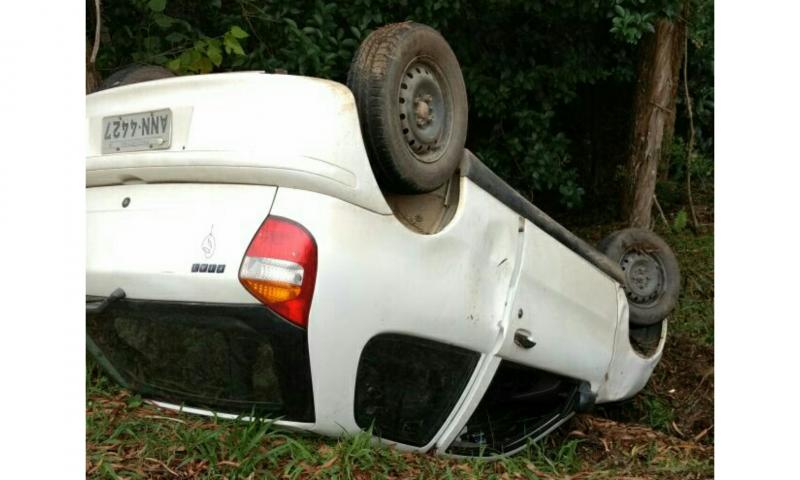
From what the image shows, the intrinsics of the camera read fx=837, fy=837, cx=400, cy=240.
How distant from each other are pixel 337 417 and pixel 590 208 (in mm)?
6851

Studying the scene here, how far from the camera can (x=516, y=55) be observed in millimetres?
7656

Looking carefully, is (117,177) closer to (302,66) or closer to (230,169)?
(230,169)

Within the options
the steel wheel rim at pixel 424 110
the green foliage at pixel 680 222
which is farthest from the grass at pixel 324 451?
the green foliage at pixel 680 222

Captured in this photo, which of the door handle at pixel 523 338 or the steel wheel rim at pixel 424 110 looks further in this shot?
the door handle at pixel 523 338

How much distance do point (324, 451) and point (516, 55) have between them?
538cm

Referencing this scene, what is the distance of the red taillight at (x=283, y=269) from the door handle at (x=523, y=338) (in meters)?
1.25

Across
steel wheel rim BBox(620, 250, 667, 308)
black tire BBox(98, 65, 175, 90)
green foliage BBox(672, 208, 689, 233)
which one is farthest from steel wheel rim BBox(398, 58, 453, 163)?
green foliage BBox(672, 208, 689, 233)

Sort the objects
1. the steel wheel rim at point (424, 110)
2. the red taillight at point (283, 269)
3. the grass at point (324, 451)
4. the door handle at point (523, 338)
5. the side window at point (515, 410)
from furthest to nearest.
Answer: the side window at point (515, 410), the door handle at point (523, 338), the steel wheel rim at point (424, 110), the grass at point (324, 451), the red taillight at point (283, 269)

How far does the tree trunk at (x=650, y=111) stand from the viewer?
789 centimetres

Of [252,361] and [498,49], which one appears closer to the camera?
[252,361]

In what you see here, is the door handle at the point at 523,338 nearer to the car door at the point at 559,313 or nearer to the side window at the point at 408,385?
the car door at the point at 559,313

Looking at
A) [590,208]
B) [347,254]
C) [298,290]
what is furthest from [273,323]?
[590,208]

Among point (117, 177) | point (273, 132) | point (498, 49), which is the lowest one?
point (117, 177)

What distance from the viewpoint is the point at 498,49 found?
25.0ft
